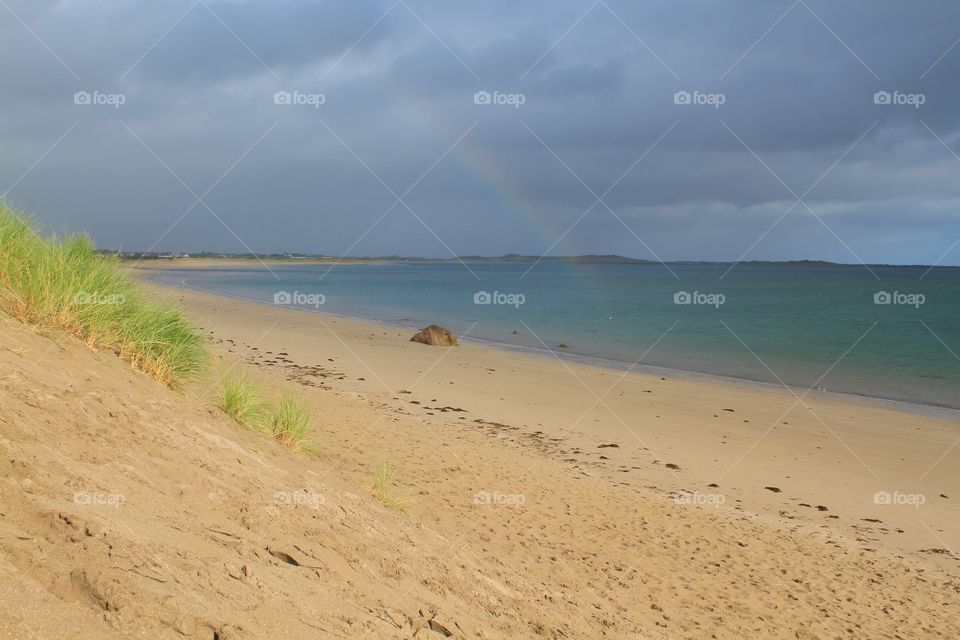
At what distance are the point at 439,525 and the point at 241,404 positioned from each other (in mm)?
2142

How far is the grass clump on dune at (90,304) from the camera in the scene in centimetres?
604

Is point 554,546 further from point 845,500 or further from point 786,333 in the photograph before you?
point 786,333

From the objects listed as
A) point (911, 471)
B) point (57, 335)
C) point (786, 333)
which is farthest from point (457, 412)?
point (786, 333)

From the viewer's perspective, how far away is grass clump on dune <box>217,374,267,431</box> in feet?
22.2

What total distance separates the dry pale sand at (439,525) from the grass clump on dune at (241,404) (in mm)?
233

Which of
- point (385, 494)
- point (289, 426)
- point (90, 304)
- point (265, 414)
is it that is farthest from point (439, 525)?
point (90, 304)

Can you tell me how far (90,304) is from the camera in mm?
6395

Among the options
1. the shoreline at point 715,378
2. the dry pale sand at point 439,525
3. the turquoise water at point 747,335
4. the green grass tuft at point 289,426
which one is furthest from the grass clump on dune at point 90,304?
the turquoise water at point 747,335

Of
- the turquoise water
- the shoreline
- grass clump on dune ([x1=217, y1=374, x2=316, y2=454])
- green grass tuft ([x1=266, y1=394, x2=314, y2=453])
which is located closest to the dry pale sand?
grass clump on dune ([x1=217, y1=374, x2=316, y2=454])

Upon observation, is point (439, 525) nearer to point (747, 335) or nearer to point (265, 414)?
point (265, 414)

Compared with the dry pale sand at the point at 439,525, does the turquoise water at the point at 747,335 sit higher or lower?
higher

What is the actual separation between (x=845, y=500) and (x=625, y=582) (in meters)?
5.21

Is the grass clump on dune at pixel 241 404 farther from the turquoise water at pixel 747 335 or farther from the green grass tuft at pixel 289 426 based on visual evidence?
the turquoise water at pixel 747 335

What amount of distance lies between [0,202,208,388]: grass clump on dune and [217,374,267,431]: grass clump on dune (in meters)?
0.46
